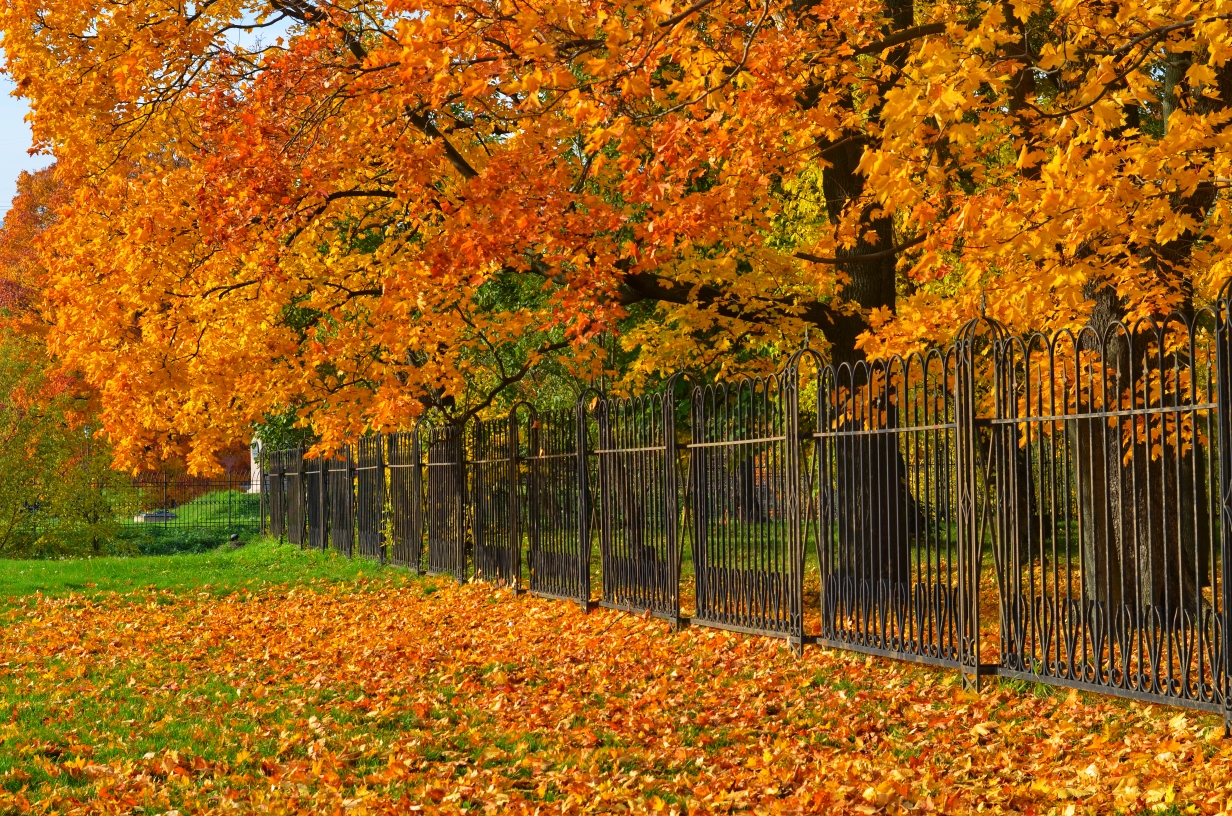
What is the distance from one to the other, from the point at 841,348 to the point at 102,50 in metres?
8.38

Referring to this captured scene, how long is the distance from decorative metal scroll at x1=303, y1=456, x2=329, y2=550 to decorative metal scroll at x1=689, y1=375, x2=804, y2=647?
43.8 feet

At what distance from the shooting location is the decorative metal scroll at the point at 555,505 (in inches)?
513

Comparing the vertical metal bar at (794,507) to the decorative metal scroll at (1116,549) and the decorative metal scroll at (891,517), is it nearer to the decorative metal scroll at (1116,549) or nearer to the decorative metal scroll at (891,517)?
the decorative metal scroll at (891,517)

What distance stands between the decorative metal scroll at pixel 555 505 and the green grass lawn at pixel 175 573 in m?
3.70

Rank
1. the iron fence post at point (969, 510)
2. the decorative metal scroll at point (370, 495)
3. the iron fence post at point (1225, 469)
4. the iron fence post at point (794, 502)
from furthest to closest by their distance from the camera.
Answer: the decorative metal scroll at point (370, 495) < the iron fence post at point (794, 502) < the iron fence post at point (969, 510) < the iron fence post at point (1225, 469)

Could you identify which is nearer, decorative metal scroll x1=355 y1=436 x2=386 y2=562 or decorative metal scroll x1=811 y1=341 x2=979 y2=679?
decorative metal scroll x1=811 y1=341 x2=979 y2=679

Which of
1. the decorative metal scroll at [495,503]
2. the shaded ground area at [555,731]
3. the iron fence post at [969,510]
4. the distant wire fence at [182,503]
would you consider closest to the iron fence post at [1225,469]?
the shaded ground area at [555,731]

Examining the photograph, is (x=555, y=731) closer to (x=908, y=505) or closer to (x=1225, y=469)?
(x=908, y=505)

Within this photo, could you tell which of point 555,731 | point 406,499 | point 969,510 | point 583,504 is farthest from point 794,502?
point 406,499

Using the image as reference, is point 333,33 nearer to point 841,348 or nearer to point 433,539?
point 841,348

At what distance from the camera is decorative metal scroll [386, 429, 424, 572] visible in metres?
17.7

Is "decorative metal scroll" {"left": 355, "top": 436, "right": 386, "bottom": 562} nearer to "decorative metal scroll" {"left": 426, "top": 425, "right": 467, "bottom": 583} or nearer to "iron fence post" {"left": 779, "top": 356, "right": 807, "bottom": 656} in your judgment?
"decorative metal scroll" {"left": 426, "top": 425, "right": 467, "bottom": 583}

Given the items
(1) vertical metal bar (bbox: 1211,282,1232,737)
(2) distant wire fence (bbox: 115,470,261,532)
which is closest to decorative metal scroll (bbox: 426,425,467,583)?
(1) vertical metal bar (bbox: 1211,282,1232,737)

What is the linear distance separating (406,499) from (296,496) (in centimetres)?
796
